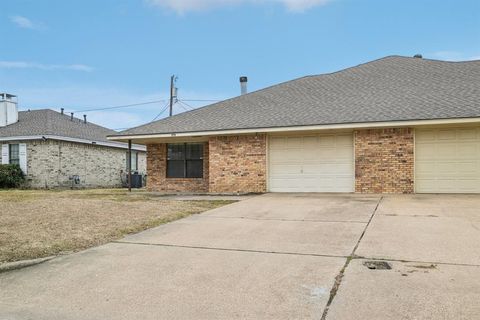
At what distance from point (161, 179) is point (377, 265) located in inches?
533

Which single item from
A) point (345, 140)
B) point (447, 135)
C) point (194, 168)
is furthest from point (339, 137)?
point (194, 168)

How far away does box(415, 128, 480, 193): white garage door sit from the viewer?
42.3ft

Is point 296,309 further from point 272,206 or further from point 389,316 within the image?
point 272,206

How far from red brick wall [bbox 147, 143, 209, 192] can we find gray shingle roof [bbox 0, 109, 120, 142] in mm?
6737

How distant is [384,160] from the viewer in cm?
1337

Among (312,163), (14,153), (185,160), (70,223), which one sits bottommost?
(70,223)

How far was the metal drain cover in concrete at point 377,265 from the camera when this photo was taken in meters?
4.67

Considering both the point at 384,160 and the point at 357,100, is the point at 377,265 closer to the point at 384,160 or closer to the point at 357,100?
the point at 384,160

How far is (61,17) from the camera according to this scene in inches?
676

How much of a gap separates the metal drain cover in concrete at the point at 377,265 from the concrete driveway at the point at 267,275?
6 cm

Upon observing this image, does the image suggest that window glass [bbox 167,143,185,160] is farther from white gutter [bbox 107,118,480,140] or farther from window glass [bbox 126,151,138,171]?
window glass [bbox 126,151,138,171]

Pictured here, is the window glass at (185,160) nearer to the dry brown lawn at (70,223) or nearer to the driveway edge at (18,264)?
the dry brown lawn at (70,223)

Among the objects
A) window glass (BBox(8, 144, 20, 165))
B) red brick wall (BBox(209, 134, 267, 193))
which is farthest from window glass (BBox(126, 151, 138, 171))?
red brick wall (BBox(209, 134, 267, 193))

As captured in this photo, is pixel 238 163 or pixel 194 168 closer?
pixel 238 163
